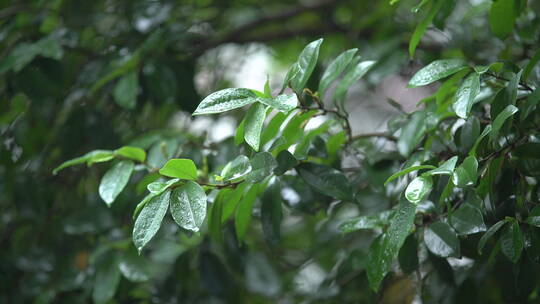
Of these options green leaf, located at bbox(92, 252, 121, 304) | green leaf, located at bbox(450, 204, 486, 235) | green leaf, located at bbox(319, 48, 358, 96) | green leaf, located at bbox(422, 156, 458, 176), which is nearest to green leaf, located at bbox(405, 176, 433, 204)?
green leaf, located at bbox(422, 156, 458, 176)

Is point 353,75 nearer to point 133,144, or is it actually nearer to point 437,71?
point 437,71

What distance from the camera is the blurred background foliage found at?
107 cm

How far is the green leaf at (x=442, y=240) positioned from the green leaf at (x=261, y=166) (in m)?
0.24

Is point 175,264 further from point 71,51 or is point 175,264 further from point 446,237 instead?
point 446,237

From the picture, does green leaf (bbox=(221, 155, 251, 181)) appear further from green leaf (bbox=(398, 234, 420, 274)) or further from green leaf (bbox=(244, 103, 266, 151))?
green leaf (bbox=(398, 234, 420, 274))

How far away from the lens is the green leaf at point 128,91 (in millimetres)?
1124

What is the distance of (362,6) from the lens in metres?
1.67

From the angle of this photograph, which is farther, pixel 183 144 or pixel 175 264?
pixel 175 264

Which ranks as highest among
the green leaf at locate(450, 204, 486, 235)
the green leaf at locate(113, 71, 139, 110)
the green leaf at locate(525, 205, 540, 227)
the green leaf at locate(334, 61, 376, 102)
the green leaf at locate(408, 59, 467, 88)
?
the green leaf at locate(408, 59, 467, 88)

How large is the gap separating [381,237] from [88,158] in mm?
447

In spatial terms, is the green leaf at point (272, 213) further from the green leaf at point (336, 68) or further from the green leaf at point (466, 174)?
the green leaf at point (466, 174)

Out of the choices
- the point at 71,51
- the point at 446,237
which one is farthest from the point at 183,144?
the point at 446,237

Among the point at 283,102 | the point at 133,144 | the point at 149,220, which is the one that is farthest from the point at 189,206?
the point at 133,144

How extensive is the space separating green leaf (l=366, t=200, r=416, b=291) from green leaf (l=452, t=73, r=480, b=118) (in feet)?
0.42
